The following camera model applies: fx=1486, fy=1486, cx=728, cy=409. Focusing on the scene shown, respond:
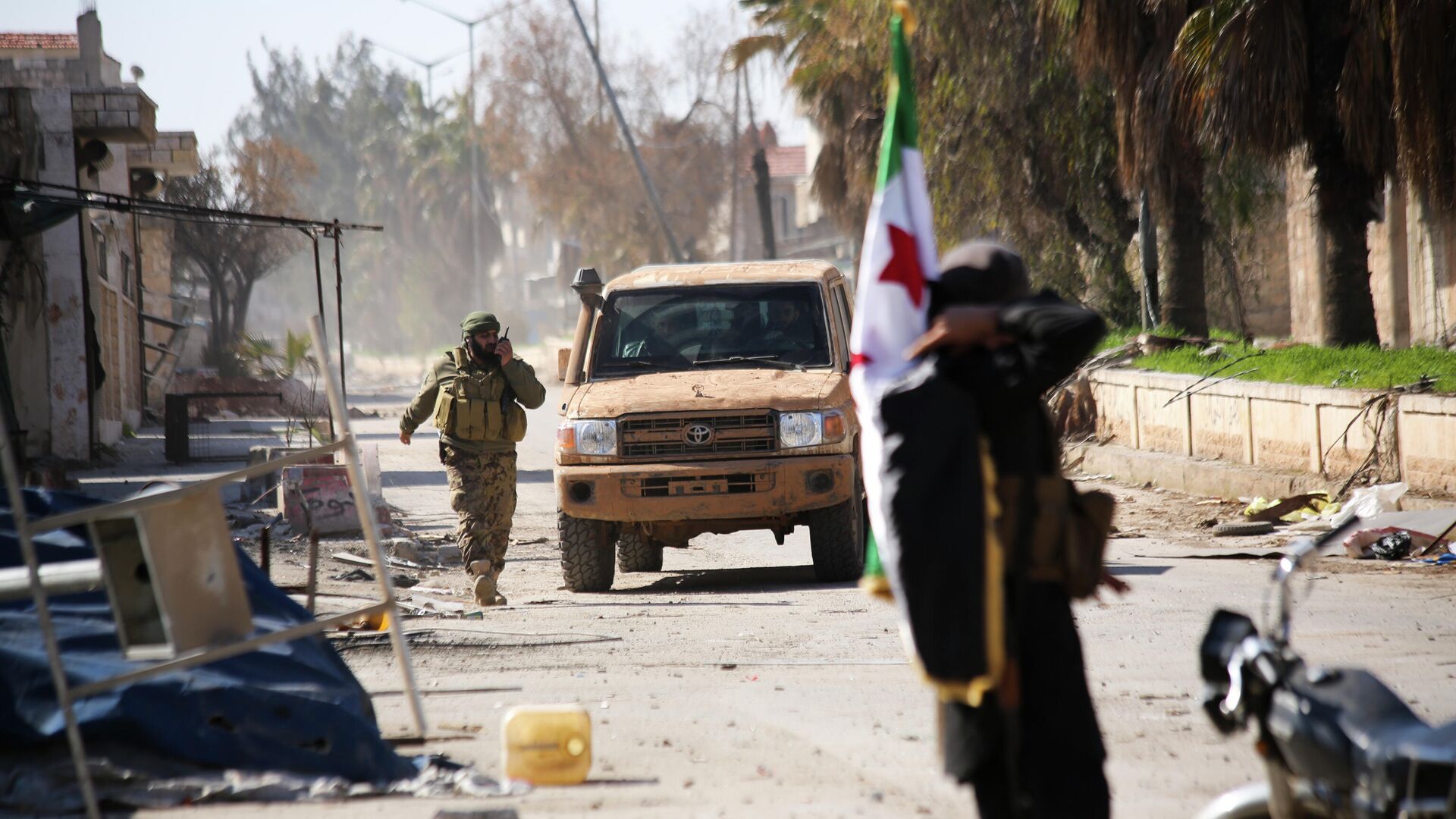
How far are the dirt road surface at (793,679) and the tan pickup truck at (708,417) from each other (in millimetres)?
462

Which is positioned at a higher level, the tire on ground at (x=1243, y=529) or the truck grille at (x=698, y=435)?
the truck grille at (x=698, y=435)

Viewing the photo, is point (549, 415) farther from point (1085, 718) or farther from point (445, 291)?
point (445, 291)

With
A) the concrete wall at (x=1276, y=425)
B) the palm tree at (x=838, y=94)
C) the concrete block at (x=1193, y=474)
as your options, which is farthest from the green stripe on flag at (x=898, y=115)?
the palm tree at (x=838, y=94)

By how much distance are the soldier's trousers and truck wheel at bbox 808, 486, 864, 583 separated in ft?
6.22

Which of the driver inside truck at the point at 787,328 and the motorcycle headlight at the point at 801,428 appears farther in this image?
the driver inside truck at the point at 787,328

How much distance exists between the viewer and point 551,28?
6028 cm

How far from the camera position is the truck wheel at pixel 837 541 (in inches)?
362

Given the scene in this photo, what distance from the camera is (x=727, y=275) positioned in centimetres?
1006

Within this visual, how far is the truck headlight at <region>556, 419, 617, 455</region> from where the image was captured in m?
9.13

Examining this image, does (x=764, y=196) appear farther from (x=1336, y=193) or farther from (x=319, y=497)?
(x=319, y=497)

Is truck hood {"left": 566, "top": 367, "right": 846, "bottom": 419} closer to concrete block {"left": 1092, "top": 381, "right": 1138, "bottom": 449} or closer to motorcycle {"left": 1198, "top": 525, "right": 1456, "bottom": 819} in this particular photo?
motorcycle {"left": 1198, "top": 525, "right": 1456, "bottom": 819}

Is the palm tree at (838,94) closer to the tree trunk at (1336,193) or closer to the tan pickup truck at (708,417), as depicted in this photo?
the tree trunk at (1336,193)

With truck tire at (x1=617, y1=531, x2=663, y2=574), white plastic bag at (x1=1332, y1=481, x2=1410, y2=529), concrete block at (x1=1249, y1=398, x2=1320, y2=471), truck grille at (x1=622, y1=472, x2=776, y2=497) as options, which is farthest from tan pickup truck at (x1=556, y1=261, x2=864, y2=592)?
concrete block at (x1=1249, y1=398, x2=1320, y2=471)

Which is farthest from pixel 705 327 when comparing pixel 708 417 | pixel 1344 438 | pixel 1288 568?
pixel 1288 568
